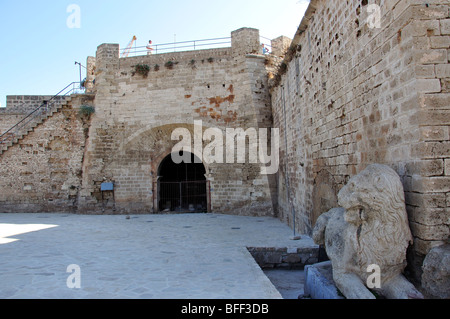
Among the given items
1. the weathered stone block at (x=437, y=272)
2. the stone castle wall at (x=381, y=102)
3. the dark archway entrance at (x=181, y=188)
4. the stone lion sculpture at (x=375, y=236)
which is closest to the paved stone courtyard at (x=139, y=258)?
the stone lion sculpture at (x=375, y=236)

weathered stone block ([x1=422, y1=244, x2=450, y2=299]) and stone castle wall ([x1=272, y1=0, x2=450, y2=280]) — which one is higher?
stone castle wall ([x1=272, y1=0, x2=450, y2=280])

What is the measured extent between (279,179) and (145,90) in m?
6.37

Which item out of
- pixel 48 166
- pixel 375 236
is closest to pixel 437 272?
pixel 375 236

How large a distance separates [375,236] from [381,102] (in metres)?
1.70

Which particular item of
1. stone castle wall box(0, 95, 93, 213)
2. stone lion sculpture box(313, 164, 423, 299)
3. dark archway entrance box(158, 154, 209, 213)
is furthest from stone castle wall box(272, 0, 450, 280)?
stone castle wall box(0, 95, 93, 213)

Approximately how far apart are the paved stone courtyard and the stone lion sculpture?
0.94m

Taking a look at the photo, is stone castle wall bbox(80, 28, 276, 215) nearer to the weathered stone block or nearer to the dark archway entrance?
the dark archway entrance

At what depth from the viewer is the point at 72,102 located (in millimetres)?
13984

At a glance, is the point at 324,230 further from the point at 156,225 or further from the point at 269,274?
the point at 156,225

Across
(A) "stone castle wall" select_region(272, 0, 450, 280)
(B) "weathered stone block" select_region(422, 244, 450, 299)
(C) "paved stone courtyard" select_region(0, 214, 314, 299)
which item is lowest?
(C) "paved stone courtyard" select_region(0, 214, 314, 299)

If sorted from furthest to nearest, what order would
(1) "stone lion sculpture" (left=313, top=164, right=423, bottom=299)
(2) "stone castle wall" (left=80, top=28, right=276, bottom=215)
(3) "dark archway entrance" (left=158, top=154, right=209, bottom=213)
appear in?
Result: (3) "dark archway entrance" (left=158, top=154, right=209, bottom=213) → (2) "stone castle wall" (left=80, top=28, right=276, bottom=215) → (1) "stone lion sculpture" (left=313, top=164, right=423, bottom=299)

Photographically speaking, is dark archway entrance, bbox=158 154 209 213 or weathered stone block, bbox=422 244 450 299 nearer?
weathered stone block, bbox=422 244 450 299

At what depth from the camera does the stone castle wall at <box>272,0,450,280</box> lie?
336cm

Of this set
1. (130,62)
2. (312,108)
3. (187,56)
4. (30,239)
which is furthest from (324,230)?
(130,62)
